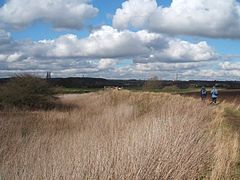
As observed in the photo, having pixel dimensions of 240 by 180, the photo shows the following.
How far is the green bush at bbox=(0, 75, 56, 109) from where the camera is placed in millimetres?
36531

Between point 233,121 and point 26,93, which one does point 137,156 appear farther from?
point 26,93

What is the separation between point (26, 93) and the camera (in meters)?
37.0

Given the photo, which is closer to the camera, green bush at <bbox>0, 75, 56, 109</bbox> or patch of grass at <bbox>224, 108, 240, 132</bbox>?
patch of grass at <bbox>224, 108, 240, 132</bbox>

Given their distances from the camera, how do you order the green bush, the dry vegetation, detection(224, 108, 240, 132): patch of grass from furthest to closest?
the green bush, detection(224, 108, 240, 132): patch of grass, the dry vegetation

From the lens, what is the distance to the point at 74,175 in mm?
8438

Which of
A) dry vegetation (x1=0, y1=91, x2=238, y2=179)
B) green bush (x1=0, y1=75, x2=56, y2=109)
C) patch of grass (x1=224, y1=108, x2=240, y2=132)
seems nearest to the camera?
dry vegetation (x1=0, y1=91, x2=238, y2=179)

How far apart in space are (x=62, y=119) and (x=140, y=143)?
47.8 ft

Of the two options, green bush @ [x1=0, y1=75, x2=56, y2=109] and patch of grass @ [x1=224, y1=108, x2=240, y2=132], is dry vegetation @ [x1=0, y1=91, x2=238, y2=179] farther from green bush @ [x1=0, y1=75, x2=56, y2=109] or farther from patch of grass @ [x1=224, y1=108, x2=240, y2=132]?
green bush @ [x1=0, y1=75, x2=56, y2=109]

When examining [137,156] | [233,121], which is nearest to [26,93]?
[233,121]

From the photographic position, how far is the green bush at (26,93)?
120 feet

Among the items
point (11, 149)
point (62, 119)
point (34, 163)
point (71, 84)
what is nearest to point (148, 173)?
point (34, 163)

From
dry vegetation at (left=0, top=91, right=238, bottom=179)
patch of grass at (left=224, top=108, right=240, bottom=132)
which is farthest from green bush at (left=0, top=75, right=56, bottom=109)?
dry vegetation at (left=0, top=91, right=238, bottom=179)

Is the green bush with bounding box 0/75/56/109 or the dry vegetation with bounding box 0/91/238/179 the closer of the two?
the dry vegetation with bounding box 0/91/238/179

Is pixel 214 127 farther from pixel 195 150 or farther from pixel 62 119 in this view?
pixel 62 119
